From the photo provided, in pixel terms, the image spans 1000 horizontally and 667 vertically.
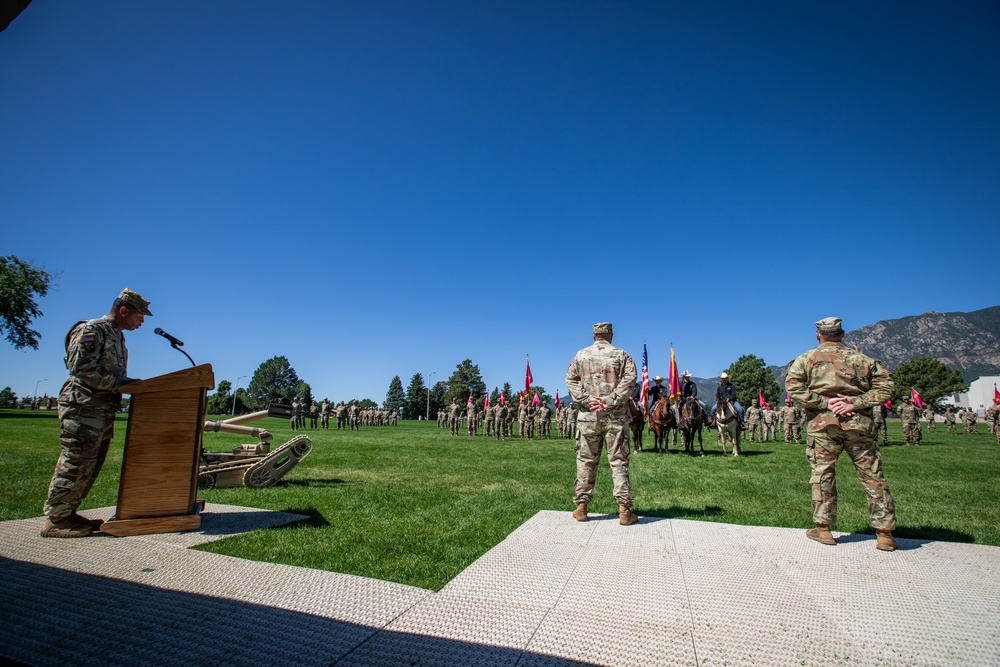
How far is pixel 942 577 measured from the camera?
363 centimetres

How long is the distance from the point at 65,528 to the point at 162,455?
965 mm

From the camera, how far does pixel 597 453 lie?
18.4 feet

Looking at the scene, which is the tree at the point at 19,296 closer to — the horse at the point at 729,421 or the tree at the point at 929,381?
the horse at the point at 729,421

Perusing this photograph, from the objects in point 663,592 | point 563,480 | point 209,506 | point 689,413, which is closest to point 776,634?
point 663,592

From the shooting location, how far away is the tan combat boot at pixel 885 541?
4336 millimetres

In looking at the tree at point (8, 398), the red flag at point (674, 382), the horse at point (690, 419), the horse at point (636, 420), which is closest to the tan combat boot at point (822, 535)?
the horse at point (636, 420)

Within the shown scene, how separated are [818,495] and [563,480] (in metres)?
5.12

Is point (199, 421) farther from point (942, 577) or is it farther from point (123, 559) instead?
point (942, 577)

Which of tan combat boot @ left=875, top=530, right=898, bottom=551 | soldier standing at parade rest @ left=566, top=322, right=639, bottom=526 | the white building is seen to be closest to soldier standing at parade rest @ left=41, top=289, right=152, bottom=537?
soldier standing at parade rest @ left=566, top=322, right=639, bottom=526

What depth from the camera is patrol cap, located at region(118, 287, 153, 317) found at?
4770 mm

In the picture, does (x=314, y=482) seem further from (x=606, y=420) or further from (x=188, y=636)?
(x=188, y=636)

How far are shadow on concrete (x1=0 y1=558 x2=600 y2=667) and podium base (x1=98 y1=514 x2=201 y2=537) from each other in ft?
4.11

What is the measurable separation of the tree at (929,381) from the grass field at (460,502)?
86530mm

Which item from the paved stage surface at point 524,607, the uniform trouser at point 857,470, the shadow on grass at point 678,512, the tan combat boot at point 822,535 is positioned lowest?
the shadow on grass at point 678,512
